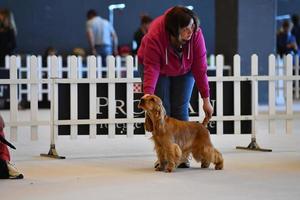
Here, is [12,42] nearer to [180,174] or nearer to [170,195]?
[180,174]

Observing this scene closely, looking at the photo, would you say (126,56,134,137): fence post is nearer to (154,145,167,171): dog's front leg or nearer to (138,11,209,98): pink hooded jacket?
(138,11,209,98): pink hooded jacket

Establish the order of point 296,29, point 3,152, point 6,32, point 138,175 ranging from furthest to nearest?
point 296,29 → point 6,32 → point 138,175 → point 3,152

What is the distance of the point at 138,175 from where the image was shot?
15.6 feet

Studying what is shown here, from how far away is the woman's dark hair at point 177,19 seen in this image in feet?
15.6

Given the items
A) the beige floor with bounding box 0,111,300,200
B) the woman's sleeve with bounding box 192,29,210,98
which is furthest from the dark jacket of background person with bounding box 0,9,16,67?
the woman's sleeve with bounding box 192,29,210,98

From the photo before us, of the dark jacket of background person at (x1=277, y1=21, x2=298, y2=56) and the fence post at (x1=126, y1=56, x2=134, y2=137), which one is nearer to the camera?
the fence post at (x1=126, y1=56, x2=134, y2=137)

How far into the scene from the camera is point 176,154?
191 inches

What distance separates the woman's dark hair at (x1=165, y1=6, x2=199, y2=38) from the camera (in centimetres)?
477

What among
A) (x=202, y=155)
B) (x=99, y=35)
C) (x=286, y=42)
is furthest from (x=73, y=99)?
(x=286, y=42)

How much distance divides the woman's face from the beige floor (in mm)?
930

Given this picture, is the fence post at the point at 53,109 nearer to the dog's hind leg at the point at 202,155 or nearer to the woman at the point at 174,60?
the woman at the point at 174,60

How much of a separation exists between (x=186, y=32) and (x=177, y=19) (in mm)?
112

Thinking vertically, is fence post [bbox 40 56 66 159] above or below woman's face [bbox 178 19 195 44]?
below

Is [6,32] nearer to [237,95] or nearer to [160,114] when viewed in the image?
[237,95]
